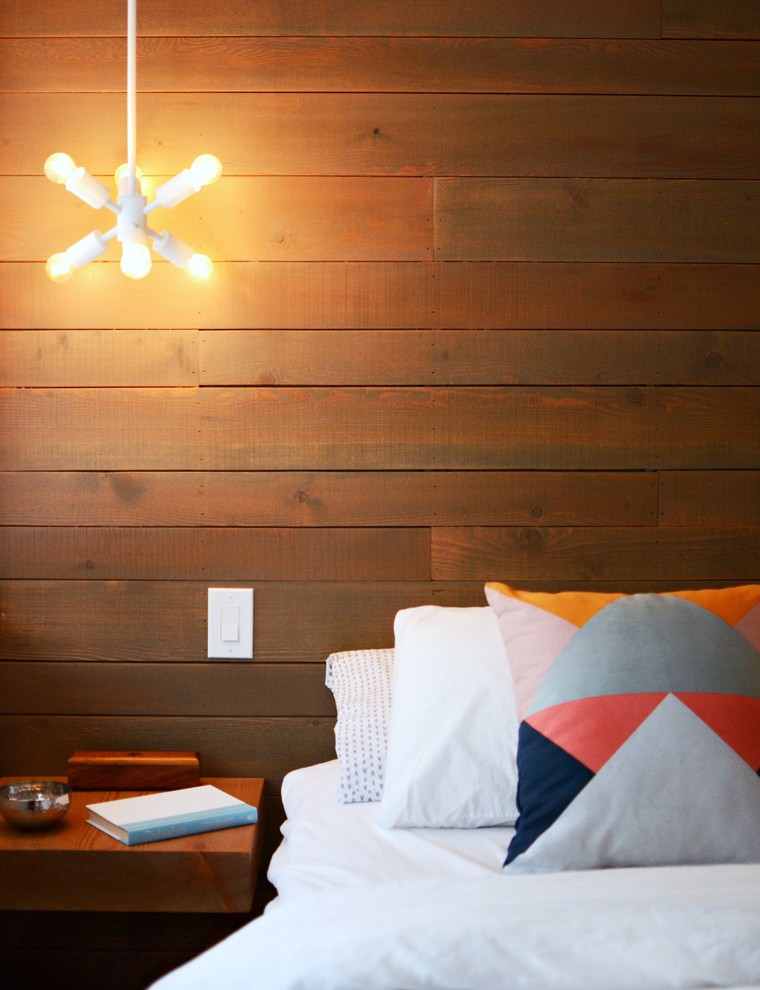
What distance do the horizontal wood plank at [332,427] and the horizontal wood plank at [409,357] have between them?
0.08ft

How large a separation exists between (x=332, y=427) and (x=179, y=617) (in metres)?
0.48

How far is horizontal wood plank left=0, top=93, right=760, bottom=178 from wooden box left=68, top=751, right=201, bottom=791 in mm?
1127

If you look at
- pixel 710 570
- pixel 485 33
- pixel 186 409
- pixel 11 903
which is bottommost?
pixel 11 903

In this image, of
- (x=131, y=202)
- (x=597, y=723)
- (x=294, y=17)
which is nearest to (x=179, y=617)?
Answer: (x=131, y=202)

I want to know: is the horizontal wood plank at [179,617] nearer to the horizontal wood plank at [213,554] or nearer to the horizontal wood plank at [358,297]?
the horizontal wood plank at [213,554]

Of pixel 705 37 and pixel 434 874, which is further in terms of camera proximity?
pixel 705 37

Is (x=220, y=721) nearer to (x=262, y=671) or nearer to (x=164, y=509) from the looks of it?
(x=262, y=671)

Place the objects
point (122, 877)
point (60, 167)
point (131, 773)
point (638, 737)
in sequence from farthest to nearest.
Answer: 1. point (131, 773)
2. point (60, 167)
3. point (122, 877)
4. point (638, 737)

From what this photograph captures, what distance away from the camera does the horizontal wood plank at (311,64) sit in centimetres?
188

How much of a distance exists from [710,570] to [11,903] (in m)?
1.40

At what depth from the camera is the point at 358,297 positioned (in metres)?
1.89

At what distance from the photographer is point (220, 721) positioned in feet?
6.25

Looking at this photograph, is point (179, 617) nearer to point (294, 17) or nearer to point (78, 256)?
point (78, 256)

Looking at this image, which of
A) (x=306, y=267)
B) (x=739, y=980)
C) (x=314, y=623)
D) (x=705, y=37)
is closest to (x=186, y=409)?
(x=306, y=267)
